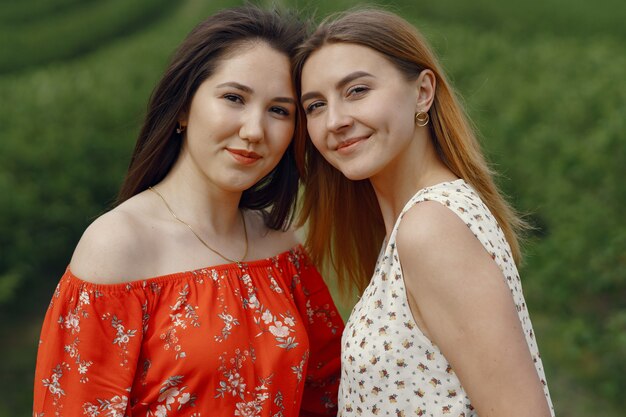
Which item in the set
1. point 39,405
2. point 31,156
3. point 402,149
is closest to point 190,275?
point 39,405

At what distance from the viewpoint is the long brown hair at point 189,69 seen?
8.19 ft

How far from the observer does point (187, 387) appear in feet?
7.48

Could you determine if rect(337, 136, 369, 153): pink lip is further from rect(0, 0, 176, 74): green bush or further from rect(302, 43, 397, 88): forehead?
rect(0, 0, 176, 74): green bush

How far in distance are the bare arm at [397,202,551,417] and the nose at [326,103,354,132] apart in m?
0.39

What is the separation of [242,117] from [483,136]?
215 cm

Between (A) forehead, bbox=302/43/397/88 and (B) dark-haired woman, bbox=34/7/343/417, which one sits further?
(A) forehead, bbox=302/43/397/88

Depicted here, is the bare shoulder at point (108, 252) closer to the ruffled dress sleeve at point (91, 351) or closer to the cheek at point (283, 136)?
the ruffled dress sleeve at point (91, 351)

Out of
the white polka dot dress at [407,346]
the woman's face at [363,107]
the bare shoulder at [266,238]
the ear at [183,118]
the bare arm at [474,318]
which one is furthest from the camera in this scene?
the bare shoulder at [266,238]

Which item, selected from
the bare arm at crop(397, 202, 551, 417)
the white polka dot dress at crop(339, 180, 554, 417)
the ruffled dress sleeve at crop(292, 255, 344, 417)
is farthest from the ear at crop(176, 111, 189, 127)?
the bare arm at crop(397, 202, 551, 417)

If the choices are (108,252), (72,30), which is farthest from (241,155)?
(72,30)

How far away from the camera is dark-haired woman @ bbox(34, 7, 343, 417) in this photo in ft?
7.32

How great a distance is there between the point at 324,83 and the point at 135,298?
2.43 ft

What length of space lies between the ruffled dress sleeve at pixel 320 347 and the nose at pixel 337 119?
1.83ft

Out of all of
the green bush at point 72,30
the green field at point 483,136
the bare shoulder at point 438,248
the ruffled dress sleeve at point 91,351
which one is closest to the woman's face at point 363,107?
the bare shoulder at point 438,248
